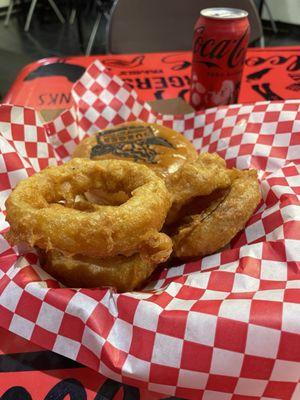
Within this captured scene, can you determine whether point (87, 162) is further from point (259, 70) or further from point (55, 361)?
point (259, 70)

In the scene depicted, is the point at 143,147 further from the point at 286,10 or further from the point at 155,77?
the point at 286,10

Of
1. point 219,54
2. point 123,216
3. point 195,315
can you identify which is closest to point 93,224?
point 123,216

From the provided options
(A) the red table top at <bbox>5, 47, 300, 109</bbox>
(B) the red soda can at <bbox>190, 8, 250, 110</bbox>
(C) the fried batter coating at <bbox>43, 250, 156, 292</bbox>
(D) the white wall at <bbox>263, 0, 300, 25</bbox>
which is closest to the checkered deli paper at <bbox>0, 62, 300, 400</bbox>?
(C) the fried batter coating at <bbox>43, 250, 156, 292</bbox>

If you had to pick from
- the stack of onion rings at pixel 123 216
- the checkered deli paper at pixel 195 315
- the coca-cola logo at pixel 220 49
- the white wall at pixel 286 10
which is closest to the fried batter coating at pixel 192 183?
the stack of onion rings at pixel 123 216

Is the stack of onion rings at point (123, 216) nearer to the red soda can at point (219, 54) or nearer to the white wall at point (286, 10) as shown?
the red soda can at point (219, 54)

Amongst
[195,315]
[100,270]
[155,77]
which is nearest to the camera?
[195,315]

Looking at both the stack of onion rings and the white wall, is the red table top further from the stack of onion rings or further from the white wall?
the white wall

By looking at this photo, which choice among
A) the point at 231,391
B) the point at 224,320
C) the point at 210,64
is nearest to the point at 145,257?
the point at 224,320
